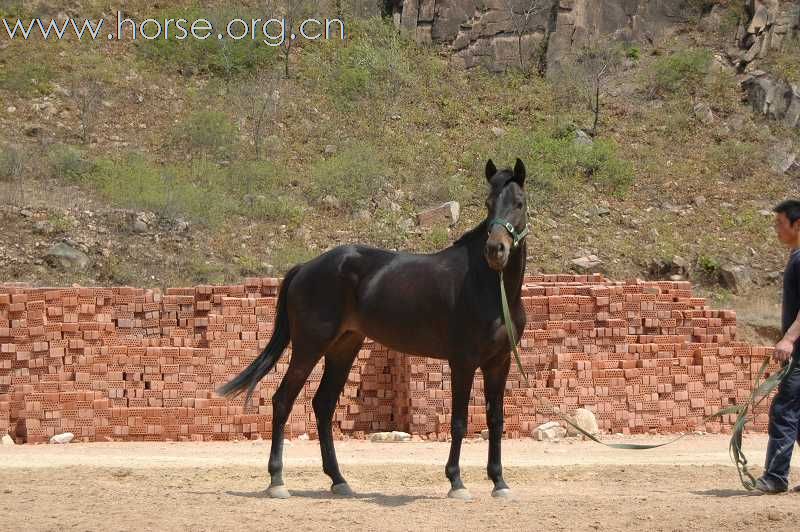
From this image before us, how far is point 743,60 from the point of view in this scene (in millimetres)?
36031

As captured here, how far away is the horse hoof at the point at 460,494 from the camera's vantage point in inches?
340

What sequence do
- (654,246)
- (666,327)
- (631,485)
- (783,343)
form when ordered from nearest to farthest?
(783,343) → (631,485) → (666,327) → (654,246)

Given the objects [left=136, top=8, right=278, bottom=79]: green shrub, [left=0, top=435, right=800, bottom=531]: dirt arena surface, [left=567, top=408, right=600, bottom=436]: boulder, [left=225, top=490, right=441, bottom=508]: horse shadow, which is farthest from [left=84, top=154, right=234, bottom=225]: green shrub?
[left=225, top=490, right=441, bottom=508]: horse shadow

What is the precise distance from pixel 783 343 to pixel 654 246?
19534 mm

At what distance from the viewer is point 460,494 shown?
866cm

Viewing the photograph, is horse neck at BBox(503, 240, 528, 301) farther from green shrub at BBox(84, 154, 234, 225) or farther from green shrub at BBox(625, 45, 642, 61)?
green shrub at BBox(625, 45, 642, 61)

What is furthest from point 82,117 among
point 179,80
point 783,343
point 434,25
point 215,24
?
point 783,343

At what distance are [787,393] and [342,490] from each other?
3.61m

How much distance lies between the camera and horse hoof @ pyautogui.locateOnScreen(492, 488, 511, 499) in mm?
8695

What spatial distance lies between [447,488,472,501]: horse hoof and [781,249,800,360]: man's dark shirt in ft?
8.97

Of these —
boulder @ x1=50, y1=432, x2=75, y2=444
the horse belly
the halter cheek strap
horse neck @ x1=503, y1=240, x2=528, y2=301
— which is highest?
the halter cheek strap

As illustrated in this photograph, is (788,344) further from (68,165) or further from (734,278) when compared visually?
(68,165)

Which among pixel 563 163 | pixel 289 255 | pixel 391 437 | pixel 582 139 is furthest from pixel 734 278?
pixel 391 437

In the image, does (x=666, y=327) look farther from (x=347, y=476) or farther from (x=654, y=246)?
(x=654, y=246)
